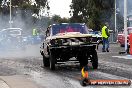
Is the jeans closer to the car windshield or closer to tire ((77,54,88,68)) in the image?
tire ((77,54,88,68))

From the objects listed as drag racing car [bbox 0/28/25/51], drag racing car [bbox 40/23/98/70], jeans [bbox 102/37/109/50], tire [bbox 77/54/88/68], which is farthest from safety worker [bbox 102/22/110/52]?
drag racing car [bbox 40/23/98/70]

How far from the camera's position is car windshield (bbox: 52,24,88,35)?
17.1m

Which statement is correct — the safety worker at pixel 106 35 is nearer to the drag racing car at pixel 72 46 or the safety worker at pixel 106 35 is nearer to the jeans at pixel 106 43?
the jeans at pixel 106 43

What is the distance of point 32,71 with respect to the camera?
619 inches

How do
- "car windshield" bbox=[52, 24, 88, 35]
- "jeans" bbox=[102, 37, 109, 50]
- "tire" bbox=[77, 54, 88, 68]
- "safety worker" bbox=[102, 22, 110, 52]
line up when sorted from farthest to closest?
1. "jeans" bbox=[102, 37, 109, 50]
2. "safety worker" bbox=[102, 22, 110, 52]
3. "car windshield" bbox=[52, 24, 88, 35]
4. "tire" bbox=[77, 54, 88, 68]

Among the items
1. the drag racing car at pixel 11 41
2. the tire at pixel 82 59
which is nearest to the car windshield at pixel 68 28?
the tire at pixel 82 59

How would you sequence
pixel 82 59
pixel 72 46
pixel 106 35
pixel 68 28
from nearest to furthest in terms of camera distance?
pixel 72 46 → pixel 82 59 → pixel 68 28 → pixel 106 35

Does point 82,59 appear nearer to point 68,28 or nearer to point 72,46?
point 68,28

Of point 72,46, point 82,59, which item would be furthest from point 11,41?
point 72,46

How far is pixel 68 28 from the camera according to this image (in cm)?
1730

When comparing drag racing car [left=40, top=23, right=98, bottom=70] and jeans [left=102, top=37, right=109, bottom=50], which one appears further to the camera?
jeans [left=102, top=37, right=109, bottom=50]

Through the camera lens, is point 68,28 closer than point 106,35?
Yes

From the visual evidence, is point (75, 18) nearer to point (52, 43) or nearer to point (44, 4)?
point (44, 4)

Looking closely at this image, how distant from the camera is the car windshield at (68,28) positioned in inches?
674
